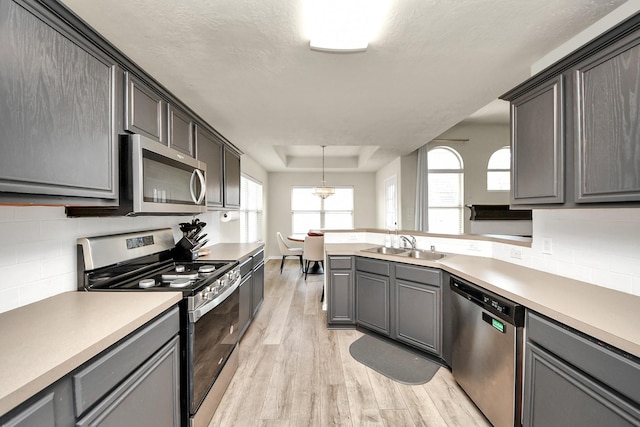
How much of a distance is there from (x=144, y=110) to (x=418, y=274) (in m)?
2.36

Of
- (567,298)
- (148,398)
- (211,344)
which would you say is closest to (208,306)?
(211,344)

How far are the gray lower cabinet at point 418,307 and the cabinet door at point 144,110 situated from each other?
7.26 ft

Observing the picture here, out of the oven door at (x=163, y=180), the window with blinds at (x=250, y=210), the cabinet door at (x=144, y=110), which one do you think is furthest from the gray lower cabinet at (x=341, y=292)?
the window with blinds at (x=250, y=210)

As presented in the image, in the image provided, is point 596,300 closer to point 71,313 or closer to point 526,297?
point 526,297

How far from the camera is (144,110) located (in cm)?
159

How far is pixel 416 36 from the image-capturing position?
158 centimetres

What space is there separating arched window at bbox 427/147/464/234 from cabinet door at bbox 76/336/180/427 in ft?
15.3

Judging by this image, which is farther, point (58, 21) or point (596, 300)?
point (596, 300)

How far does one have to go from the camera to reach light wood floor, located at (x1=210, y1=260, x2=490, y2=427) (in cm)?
168

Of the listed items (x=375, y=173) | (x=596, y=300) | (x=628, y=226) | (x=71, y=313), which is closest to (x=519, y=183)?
(x=628, y=226)

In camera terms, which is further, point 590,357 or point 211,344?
point 211,344

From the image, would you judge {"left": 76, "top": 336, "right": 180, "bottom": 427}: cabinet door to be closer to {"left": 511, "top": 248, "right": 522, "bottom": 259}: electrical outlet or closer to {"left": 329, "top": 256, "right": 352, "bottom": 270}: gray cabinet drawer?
{"left": 329, "top": 256, "right": 352, "bottom": 270}: gray cabinet drawer

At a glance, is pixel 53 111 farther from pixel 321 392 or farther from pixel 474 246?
pixel 474 246

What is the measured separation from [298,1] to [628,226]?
208 cm
